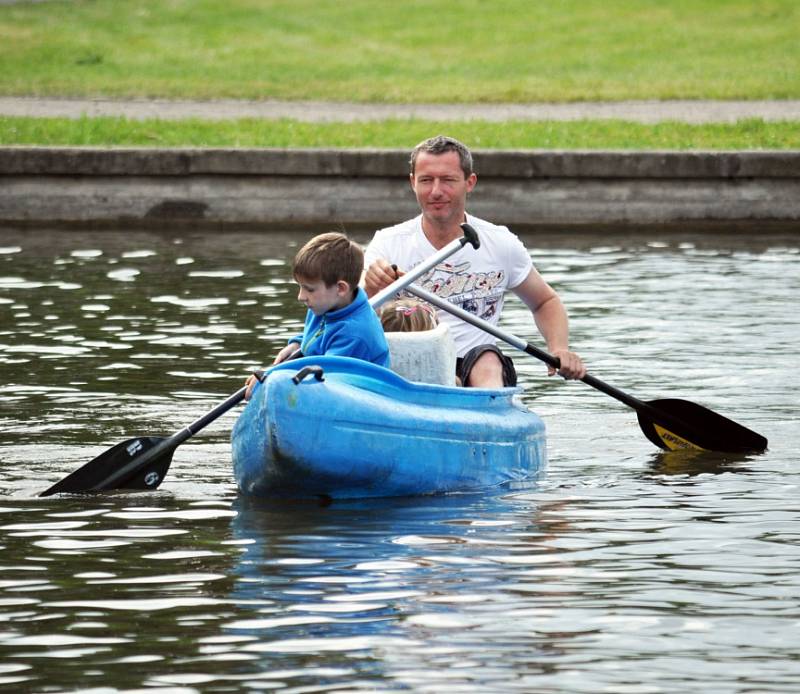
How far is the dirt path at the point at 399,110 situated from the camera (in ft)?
71.6

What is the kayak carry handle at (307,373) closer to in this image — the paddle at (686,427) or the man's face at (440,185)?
the man's face at (440,185)

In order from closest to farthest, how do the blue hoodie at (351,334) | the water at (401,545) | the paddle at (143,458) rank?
the water at (401,545) → the blue hoodie at (351,334) → the paddle at (143,458)

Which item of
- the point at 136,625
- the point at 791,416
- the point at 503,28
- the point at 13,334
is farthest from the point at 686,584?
the point at 503,28

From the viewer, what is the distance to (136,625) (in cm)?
627

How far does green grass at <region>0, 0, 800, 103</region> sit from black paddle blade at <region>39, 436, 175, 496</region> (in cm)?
1608

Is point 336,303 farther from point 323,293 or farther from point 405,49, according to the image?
point 405,49

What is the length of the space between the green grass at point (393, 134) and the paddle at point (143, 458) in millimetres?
10164

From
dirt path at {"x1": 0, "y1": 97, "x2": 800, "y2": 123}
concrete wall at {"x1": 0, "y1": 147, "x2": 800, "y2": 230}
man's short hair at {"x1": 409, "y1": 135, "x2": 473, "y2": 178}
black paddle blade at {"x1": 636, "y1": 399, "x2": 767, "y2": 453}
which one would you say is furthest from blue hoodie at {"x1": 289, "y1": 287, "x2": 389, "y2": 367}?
dirt path at {"x1": 0, "y1": 97, "x2": 800, "y2": 123}

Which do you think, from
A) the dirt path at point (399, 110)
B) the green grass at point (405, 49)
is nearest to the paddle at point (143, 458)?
the dirt path at point (399, 110)

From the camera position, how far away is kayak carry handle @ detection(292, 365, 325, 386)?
7.71 m

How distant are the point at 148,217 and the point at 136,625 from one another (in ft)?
39.3

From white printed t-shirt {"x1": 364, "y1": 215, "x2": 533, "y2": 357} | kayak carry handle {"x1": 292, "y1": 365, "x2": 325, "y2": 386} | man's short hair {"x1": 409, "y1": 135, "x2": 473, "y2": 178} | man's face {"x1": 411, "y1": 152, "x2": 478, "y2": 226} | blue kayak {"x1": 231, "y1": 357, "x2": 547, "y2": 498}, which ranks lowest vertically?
blue kayak {"x1": 231, "y1": 357, "x2": 547, "y2": 498}

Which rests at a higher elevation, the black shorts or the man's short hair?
the man's short hair

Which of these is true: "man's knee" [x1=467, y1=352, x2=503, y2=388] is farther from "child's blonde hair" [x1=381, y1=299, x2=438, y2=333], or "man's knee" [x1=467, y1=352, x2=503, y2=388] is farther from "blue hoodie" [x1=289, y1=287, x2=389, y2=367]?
"blue hoodie" [x1=289, y1=287, x2=389, y2=367]
